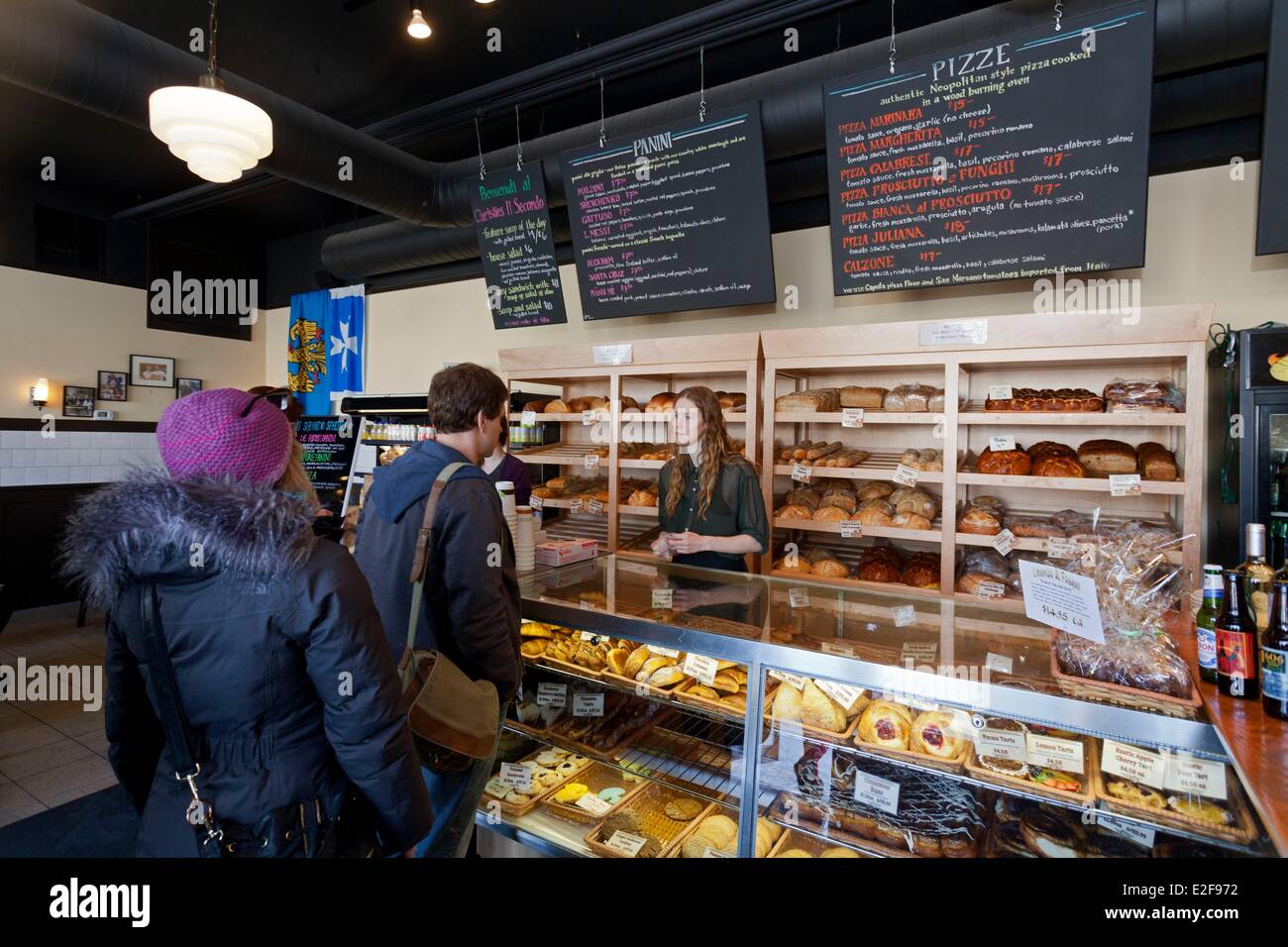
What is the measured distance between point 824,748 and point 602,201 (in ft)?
10.2

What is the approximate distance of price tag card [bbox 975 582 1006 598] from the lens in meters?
2.77

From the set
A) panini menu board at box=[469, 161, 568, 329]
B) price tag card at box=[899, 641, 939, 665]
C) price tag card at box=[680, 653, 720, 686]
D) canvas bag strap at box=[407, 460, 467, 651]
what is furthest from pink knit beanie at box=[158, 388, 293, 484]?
panini menu board at box=[469, 161, 568, 329]

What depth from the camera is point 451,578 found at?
159 centimetres

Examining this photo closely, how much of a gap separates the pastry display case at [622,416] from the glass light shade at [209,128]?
183cm

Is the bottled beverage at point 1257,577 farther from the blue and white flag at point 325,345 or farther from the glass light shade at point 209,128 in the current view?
the blue and white flag at point 325,345

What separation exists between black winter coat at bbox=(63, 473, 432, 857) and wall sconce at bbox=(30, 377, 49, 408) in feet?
20.7

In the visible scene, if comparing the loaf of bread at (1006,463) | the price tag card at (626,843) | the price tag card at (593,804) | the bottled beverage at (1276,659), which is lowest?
the price tag card at (626,843)

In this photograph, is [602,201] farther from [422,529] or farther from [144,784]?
[144,784]

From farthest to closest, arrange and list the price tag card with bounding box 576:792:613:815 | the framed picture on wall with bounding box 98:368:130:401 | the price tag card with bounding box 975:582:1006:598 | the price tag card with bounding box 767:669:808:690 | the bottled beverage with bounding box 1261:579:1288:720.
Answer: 1. the framed picture on wall with bounding box 98:368:130:401
2. the price tag card with bounding box 975:582:1006:598
3. the price tag card with bounding box 576:792:613:815
4. the price tag card with bounding box 767:669:808:690
5. the bottled beverage with bounding box 1261:579:1288:720

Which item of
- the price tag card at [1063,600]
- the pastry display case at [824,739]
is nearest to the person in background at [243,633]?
the pastry display case at [824,739]

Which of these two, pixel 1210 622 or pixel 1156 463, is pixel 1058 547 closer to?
pixel 1156 463

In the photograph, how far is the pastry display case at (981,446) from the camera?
100.0 inches

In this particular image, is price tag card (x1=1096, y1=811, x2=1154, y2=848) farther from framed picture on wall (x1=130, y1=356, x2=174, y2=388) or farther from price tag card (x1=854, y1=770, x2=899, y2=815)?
framed picture on wall (x1=130, y1=356, x2=174, y2=388)

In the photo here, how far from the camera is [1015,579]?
2850 millimetres
